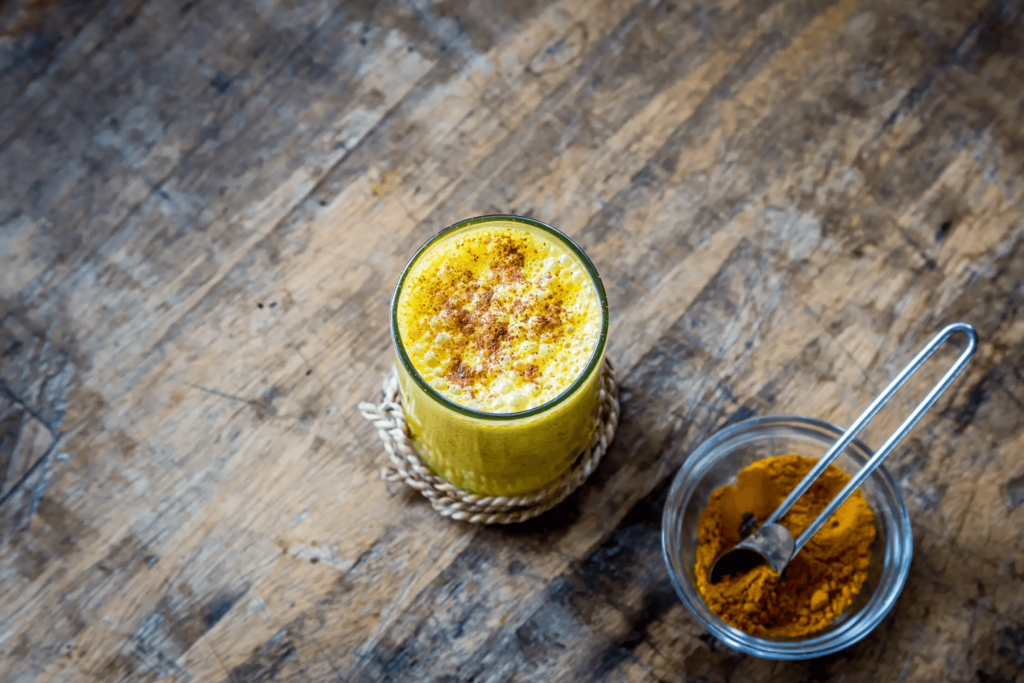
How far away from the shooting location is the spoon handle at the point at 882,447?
1.16 m

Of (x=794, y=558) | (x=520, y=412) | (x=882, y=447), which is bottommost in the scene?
(x=794, y=558)

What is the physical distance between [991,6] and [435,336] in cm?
106

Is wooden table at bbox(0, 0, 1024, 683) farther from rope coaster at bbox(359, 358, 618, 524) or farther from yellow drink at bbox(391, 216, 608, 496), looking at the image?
yellow drink at bbox(391, 216, 608, 496)

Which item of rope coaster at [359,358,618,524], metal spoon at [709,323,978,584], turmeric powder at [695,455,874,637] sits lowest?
turmeric powder at [695,455,874,637]

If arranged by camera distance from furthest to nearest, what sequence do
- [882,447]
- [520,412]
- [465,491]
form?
[465,491] < [882,447] < [520,412]

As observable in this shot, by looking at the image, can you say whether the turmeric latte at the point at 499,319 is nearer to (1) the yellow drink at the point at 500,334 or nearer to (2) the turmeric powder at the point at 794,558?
(1) the yellow drink at the point at 500,334

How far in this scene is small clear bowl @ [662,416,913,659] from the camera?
122cm

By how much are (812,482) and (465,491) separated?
0.46 metres

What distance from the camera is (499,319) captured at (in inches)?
42.3

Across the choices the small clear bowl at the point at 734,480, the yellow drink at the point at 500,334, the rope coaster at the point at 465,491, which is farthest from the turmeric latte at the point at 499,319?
the small clear bowl at the point at 734,480

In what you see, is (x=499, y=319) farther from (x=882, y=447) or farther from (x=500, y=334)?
(x=882, y=447)

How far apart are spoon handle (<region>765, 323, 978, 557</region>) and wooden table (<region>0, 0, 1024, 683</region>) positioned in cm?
14

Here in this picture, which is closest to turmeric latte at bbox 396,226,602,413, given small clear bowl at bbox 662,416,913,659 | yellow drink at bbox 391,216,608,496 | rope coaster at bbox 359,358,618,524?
yellow drink at bbox 391,216,608,496

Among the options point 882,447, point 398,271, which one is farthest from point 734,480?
point 398,271
